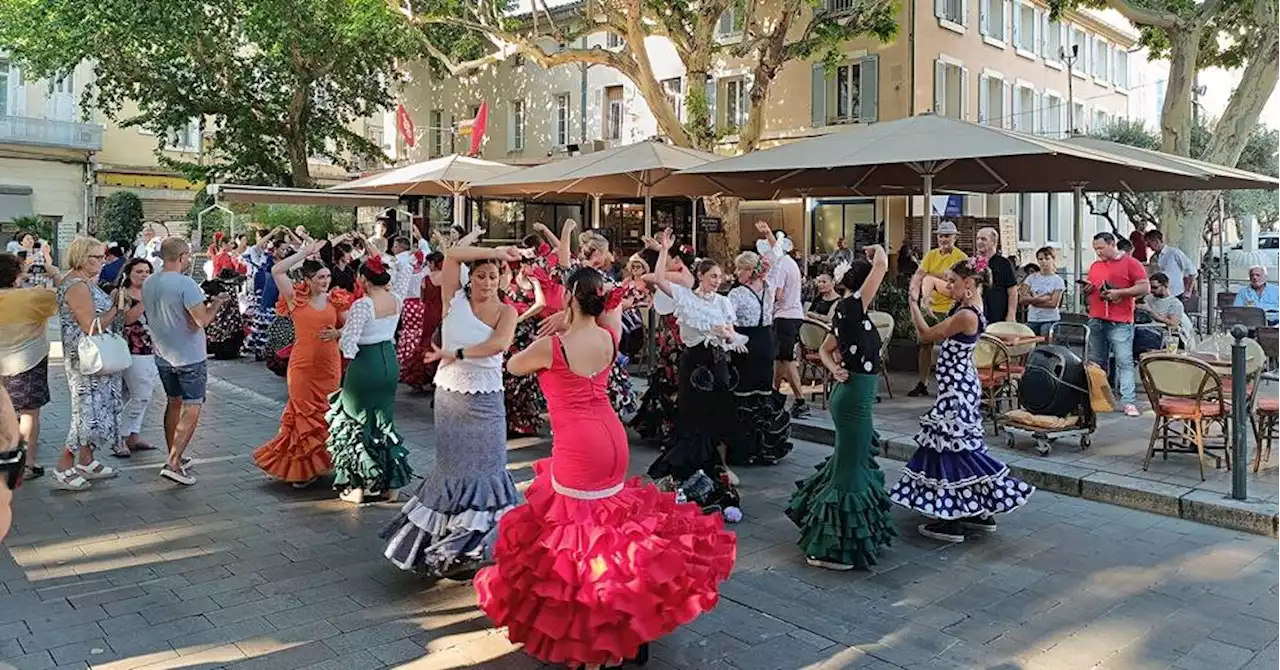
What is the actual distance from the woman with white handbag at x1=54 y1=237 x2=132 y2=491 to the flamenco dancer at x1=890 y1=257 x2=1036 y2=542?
5.90 meters

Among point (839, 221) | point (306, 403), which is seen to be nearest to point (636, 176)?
point (306, 403)

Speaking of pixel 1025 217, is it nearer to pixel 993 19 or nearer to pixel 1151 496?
pixel 993 19

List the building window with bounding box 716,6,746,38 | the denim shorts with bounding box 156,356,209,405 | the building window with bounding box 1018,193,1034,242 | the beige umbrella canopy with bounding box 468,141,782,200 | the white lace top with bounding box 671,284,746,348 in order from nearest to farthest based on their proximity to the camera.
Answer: the white lace top with bounding box 671,284,746,348
the denim shorts with bounding box 156,356,209,405
the beige umbrella canopy with bounding box 468,141,782,200
the building window with bounding box 716,6,746,38
the building window with bounding box 1018,193,1034,242

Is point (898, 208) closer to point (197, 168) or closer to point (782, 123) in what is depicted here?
point (782, 123)

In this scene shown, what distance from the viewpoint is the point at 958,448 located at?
243 inches

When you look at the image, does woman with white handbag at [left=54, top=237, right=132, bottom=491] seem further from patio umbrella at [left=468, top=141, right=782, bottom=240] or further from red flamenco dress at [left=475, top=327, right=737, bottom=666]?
patio umbrella at [left=468, top=141, right=782, bottom=240]

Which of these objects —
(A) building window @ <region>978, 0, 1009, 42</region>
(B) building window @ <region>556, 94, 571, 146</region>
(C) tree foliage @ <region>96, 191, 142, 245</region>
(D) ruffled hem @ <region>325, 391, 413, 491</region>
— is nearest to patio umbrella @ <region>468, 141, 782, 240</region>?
(D) ruffled hem @ <region>325, 391, 413, 491</region>

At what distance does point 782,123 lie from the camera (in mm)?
27016

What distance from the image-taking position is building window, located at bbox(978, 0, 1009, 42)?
27781 mm

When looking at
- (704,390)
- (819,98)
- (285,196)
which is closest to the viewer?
(704,390)

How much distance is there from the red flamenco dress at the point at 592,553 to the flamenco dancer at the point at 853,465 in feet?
4.96

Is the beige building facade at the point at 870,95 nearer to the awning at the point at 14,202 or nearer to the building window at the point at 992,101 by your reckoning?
the building window at the point at 992,101

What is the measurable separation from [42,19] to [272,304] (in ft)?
47.0

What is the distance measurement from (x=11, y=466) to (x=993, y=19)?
29.9m
